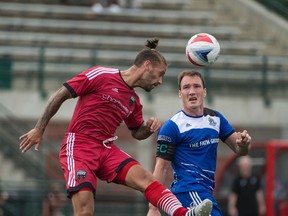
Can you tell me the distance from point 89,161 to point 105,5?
42.9ft

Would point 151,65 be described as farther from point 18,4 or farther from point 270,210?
point 18,4

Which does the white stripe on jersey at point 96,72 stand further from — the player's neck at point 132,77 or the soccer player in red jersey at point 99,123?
the player's neck at point 132,77

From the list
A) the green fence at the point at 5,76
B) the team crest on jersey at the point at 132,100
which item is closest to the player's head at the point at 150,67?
the team crest on jersey at the point at 132,100

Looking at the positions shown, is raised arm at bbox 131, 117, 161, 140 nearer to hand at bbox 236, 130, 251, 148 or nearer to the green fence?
hand at bbox 236, 130, 251, 148

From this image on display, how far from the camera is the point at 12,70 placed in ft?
60.6

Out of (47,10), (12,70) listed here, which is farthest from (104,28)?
(12,70)

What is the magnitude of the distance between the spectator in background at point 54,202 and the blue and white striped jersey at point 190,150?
22.9 feet

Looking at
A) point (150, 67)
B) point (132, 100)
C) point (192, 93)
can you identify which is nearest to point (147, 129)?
point (132, 100)

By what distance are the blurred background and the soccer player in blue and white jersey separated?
7035 millimetres

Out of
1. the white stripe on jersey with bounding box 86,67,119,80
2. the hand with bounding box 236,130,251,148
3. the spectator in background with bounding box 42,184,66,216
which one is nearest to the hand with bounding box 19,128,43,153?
the white stripe on jersey with bounding box 86,67,119,80

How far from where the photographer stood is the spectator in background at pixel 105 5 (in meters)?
21.6

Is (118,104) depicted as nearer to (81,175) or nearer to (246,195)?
(81,175)

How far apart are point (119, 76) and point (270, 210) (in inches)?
313

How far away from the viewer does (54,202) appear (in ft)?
51.4
